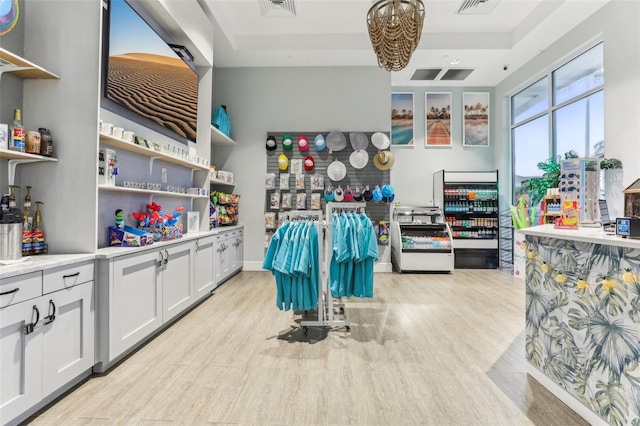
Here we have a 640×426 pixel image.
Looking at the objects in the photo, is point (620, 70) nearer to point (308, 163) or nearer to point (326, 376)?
point (308, 163)

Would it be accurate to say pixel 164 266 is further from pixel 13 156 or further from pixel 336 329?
pixel 336 329

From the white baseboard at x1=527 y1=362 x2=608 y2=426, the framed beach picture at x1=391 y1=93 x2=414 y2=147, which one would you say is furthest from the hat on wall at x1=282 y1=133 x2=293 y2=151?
the white baseboard at x1=527 y1=362 x2=608 y2=426

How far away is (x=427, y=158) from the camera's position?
24.6ft

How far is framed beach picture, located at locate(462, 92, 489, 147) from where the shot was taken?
24.4 ft

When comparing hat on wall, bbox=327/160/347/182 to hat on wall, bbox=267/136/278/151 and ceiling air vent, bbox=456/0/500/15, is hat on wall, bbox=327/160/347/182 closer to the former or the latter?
hat on wall, bbox=267/136/278/151

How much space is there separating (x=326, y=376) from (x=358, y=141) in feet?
15.4

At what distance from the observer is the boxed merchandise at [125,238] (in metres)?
2.75

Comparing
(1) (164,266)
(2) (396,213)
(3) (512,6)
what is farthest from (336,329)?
(3) (512,6)

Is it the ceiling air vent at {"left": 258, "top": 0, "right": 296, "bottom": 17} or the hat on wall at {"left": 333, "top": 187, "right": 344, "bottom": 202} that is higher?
the ceiling air vent at {"left": 258, "top": 0, "right": 296, "bottom": 17}

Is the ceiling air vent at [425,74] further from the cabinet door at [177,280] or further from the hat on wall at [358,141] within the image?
the cabinet door at [177,280]

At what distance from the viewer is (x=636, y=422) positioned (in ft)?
4.91

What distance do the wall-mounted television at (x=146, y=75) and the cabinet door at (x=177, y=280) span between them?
1479mm

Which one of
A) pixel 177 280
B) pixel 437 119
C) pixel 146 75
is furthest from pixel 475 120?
pixel 177 280

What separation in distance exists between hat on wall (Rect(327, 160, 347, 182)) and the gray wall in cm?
77
